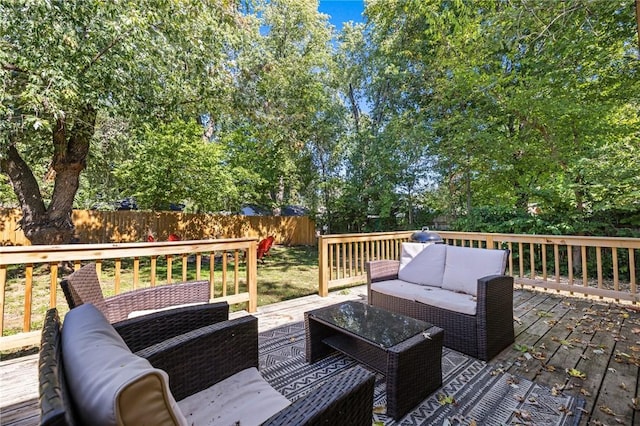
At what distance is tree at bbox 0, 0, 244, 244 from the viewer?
3.71 meters

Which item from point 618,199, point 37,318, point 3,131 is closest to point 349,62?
point 618,199

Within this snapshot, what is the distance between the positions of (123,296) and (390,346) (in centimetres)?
219

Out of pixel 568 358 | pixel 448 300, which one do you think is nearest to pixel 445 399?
pixel 448 300

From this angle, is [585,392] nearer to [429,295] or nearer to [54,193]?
[429,295]

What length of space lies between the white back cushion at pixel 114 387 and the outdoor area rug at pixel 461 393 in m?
1.64

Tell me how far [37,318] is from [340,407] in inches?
195

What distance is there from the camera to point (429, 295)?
3.12 m

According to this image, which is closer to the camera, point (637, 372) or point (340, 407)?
point (340, 407)

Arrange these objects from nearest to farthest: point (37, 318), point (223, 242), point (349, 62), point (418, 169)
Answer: point (223, 242) < point (37, 318) < point (418, 169) < point (349, 62)

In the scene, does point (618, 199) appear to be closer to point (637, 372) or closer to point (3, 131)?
point (637, 372)

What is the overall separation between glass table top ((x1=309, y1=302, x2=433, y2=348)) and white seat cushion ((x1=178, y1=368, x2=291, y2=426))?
867 millimetres

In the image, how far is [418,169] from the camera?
9.71 meters

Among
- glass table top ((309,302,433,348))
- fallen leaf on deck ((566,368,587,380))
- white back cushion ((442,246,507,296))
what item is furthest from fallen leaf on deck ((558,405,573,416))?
white back cushion ((442,246,507,296))

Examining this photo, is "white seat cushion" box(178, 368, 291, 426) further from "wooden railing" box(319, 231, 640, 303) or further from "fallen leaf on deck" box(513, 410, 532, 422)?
"wooden railing" box(319, 231, 640, 303)
